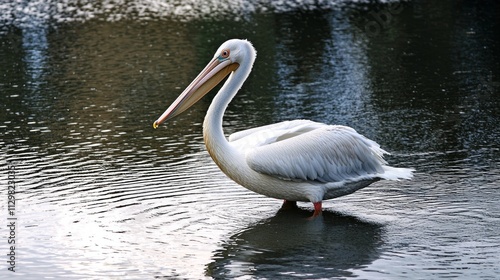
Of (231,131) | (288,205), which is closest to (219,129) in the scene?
(288,205)

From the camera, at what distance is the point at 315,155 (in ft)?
21.0

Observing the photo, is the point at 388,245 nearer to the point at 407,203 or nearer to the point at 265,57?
the point at 407,203

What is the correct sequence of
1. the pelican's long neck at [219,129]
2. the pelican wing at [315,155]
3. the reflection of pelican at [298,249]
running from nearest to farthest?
1. the reflection of pelican at [298,249]
2. the pelican wing at [315,155]
3. the pelican's long neck at [219,129]

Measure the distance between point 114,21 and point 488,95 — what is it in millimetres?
9279

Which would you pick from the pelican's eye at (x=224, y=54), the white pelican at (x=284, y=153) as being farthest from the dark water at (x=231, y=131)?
the pelican's eye at (x=224, y=54)

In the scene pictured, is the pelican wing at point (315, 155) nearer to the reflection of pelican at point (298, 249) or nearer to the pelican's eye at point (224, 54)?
the reflection of pelican at point (298, 249)

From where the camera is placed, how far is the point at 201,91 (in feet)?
22.2

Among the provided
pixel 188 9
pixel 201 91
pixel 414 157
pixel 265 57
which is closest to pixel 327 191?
pixel 201 91

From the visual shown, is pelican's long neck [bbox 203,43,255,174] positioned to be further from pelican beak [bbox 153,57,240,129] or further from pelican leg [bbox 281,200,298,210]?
pelican leg [bbox 281,200,298,210]

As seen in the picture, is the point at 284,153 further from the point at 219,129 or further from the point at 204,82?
the point at 204,82

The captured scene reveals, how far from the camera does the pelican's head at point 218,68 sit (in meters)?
6.68

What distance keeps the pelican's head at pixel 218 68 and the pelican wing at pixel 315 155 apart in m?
0.48

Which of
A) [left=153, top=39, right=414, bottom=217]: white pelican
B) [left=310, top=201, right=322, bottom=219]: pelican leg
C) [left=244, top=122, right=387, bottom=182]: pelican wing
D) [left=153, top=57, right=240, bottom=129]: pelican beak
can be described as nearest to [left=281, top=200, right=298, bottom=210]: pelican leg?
[left=153, top=39, right=414, bottom=217]: white pelican

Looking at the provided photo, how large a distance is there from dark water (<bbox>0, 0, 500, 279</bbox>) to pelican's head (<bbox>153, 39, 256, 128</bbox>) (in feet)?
2.33
